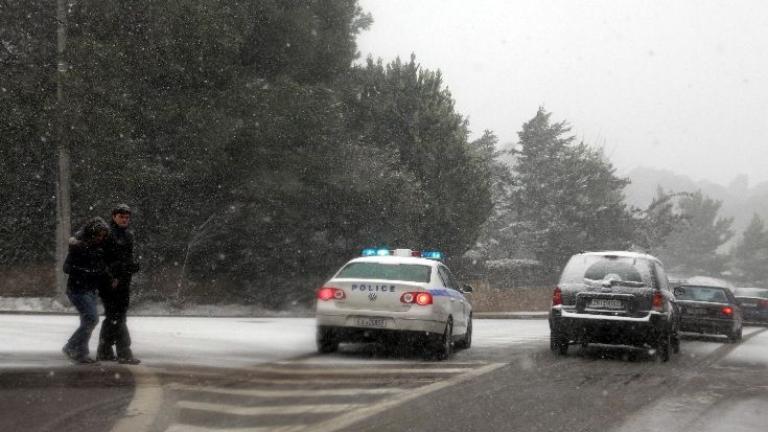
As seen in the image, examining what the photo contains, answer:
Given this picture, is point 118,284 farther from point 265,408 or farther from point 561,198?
point 561,198

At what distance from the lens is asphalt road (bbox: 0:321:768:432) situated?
6918 mm

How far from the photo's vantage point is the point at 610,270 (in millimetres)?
13648

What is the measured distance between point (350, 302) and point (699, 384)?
4.63 meters

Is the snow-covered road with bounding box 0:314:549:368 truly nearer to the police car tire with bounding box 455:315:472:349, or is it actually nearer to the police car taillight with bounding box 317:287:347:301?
the police car tire with bounding box 455:315:472:349

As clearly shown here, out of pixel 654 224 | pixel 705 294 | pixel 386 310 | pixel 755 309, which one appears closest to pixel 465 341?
pixel 386 310

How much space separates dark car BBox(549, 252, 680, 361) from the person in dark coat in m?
7.05

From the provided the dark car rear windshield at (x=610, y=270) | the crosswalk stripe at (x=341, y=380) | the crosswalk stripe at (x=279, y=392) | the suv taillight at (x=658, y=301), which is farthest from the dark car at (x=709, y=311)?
the crosswalk stripe at (x=279, y=392)

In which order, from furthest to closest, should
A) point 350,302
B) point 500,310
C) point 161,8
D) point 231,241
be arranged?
point 500,310 → point 231,241 → point 161,8 → point 350,302

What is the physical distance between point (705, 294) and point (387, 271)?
37.2ft

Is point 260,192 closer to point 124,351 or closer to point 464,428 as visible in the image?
point 124,351

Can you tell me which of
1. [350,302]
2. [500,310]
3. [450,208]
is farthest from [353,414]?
[500,310]

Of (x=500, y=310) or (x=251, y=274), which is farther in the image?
(x=500, y=310)

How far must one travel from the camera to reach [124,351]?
32.4 ft

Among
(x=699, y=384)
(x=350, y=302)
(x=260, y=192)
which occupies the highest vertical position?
(x=260, y=192)
